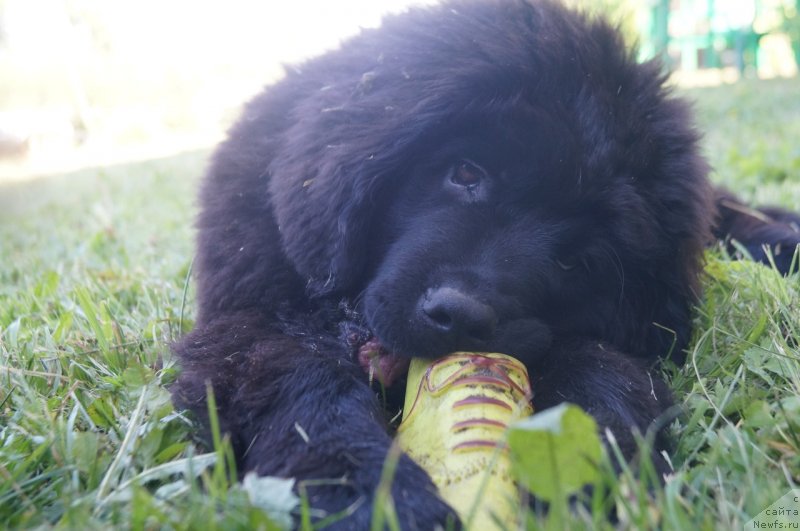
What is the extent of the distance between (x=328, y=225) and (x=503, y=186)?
0.47 m

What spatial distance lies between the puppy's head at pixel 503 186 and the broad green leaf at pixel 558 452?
0.60 metres

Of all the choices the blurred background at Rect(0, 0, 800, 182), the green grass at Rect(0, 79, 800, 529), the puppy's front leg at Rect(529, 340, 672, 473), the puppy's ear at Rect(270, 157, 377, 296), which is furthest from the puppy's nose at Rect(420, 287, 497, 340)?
the blurred background at Rect(0, 0, 800, 182)

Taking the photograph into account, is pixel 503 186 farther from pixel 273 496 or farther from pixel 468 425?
pixel 273 496

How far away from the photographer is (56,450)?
1378 millimetres

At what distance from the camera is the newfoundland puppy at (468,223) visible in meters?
1.65

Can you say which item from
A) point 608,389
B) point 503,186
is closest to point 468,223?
point 503,186

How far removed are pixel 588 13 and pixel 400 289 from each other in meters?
1.13

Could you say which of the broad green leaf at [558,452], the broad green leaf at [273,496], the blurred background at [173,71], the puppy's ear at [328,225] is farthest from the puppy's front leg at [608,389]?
the blurred background at [173,71]

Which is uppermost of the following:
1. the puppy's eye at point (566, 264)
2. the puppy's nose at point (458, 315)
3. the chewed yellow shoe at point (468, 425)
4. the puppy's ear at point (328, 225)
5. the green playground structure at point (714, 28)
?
the puppy's ear at point (328, 225)

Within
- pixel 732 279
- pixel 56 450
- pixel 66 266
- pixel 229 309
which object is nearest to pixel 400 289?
pixel 229 309

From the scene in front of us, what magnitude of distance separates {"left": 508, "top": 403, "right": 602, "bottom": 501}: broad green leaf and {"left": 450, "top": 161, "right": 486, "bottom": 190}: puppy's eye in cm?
91

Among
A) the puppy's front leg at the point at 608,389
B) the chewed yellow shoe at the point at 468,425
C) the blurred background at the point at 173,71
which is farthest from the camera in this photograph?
the blurred background at the point at 173,71

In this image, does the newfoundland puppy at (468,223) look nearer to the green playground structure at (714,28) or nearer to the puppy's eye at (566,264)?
the puppy's eye at (566,264)

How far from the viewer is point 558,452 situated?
108cm
